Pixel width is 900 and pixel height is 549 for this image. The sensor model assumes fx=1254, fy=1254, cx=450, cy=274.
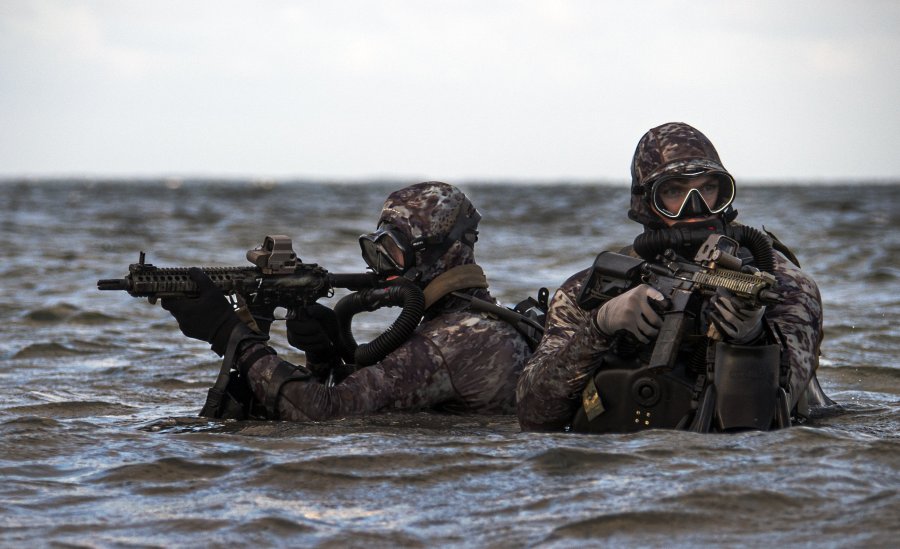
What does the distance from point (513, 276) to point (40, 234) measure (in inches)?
659

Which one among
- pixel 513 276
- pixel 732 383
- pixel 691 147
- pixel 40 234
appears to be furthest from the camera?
pixel 40 234

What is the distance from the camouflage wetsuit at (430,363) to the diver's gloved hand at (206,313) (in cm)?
17

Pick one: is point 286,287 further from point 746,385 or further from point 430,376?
point 746,385

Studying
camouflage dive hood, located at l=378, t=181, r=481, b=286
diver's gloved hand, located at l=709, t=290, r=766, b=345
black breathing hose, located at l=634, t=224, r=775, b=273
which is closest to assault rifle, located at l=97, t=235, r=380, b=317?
camouflage dive hood, located at l=378, t=181, r=481, b=286

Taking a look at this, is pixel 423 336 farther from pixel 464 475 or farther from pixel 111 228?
pixel 111 228

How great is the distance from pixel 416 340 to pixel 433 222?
0.70 m

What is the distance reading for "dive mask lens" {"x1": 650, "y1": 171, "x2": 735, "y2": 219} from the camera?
6.00 meters

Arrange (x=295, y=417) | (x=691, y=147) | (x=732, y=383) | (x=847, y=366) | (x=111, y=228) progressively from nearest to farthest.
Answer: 1. (x=732, y=383)
2. (x=691, y=147)
3. (x=295, y=417)
4. (x=847, y=366)
5. (x=111, y=228)

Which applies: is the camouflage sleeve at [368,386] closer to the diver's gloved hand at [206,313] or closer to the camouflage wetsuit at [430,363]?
the camouflage wetsuit at [430,363]

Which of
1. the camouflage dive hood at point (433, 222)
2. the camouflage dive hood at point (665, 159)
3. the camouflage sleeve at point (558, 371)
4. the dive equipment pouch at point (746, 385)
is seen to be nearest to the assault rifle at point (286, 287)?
the camouflage dive hood at point (433, 222)

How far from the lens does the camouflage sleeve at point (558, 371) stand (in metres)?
5.98

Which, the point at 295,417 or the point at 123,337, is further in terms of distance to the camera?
the point at 123,337

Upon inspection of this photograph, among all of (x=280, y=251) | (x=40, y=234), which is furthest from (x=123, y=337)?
(x=40, y=234)

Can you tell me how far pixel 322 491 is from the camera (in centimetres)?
556
